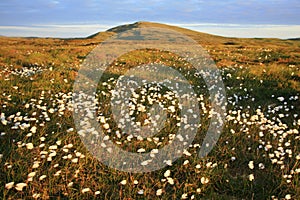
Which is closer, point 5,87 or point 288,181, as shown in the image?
point 288,181

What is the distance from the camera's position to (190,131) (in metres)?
6.61

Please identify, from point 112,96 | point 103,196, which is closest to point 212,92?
point 112,96

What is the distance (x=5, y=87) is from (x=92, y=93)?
8.34ft

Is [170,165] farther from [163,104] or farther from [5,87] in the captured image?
[5,87]

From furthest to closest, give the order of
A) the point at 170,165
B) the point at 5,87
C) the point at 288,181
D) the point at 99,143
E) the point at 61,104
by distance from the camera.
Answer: the point at 5,87, the point at 61,104, the point at 99,143, the point at 170,165, the point at 288,181

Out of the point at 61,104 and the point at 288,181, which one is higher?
the point at 61,104

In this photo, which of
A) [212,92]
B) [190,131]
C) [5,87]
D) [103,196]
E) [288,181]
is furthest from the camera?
[212,92]

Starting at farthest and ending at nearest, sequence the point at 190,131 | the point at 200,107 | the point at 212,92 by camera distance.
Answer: the point at 212,92, the point at 200,107, the point at 190,131

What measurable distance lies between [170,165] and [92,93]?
15.4 ft

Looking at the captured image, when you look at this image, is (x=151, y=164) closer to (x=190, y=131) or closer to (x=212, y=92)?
(x=190, y=131)

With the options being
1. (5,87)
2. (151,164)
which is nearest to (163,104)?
(151,164)

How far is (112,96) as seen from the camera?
870 cm

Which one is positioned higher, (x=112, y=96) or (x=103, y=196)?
(x=112, y=96)

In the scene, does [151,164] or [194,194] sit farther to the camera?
[151,164]
